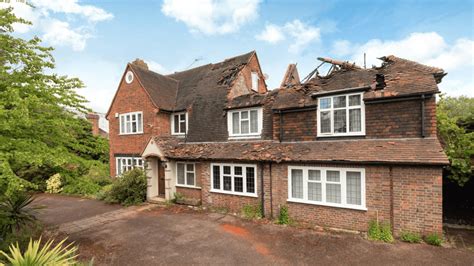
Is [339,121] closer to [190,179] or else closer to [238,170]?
[238,170]

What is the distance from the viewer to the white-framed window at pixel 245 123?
489 inches

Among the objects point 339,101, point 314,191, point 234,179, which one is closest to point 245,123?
point 234,179

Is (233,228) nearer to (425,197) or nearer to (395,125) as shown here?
(425,197)

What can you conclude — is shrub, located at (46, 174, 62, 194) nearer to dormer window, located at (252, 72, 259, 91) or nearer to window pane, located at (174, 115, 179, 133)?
window pane, located at (174, 115, 179, 133)

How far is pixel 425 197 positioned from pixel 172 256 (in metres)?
8.41

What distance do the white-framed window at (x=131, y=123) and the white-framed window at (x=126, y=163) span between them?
1919 mm

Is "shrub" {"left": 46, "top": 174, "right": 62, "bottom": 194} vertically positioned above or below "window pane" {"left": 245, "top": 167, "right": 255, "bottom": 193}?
below

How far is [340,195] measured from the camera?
913 cm

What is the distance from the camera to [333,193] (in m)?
9.27

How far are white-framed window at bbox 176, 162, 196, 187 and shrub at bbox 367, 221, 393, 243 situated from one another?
28.9ft

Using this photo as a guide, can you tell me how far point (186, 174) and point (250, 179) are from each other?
4.36 m

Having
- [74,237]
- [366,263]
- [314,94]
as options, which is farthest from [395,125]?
[74,237]

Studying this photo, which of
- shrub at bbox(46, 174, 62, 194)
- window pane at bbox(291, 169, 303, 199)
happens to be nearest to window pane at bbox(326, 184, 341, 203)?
window pane at bbox(291, 169, 303, 199)

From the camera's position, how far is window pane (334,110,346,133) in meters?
9.85
